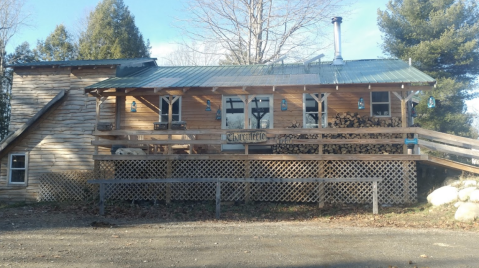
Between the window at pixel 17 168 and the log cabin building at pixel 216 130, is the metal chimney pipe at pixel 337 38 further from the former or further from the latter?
the window at pixel 17 168

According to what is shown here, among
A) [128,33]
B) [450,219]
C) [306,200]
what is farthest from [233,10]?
[450,219]

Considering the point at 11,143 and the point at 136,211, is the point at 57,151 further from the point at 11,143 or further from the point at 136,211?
the point at 136,211

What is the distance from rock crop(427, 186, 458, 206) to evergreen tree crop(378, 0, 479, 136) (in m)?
11.8

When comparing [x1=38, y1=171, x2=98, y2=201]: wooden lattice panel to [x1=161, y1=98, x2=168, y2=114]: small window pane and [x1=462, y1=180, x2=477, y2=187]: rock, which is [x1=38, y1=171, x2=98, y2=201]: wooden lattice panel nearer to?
[x1=161, y1=98, x2=168, y2=114]: small window pane

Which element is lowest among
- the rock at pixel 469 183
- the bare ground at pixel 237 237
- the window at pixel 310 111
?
the bare ground at pixel 237 237

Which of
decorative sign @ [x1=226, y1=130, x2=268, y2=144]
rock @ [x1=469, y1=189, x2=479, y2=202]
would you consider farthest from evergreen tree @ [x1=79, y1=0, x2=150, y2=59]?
rock @ [x1=469, y1=189, x2=479, y2=202]

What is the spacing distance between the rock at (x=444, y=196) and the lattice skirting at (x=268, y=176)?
28.3 inches

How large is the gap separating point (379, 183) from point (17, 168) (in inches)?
520

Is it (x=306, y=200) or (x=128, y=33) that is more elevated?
(x=128, y=33)

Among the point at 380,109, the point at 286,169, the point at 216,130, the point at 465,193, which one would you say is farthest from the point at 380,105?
the point at 216,130

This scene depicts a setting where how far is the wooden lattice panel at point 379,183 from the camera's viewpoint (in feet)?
37.0

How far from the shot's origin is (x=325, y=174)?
1180 cm

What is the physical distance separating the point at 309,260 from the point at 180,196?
6.77m

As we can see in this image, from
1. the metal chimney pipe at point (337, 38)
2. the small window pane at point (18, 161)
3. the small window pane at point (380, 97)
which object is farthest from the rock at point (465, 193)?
the small window pane at point (18, 161)
